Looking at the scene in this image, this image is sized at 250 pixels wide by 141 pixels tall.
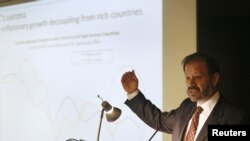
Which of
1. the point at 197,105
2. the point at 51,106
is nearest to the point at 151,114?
the point at 197,105

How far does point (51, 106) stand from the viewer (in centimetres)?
233

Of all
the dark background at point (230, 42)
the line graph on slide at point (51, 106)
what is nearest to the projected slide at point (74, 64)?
the line graph on slide at point (51, 106)

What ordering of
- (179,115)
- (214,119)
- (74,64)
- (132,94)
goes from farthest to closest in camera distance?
(74,64), (132,94), (179,115), (214,119)

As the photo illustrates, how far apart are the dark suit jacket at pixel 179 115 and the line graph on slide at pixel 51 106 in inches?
3.5

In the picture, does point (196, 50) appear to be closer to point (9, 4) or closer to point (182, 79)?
point (182, 79)

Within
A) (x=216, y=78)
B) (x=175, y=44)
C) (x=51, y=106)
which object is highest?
(x=175, y=44)

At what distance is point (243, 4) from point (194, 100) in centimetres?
48

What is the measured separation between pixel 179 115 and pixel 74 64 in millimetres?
740

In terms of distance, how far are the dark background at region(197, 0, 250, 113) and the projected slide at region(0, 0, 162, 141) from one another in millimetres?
273

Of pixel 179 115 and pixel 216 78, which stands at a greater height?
pixel 216 78

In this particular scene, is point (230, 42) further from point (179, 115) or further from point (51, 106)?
point (51, 106)

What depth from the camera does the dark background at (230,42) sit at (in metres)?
1.66

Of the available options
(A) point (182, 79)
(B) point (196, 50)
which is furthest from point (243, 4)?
(A) point (182, 79)

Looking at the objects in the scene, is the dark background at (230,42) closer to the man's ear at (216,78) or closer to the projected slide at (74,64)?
the man's ear at (216,78)
